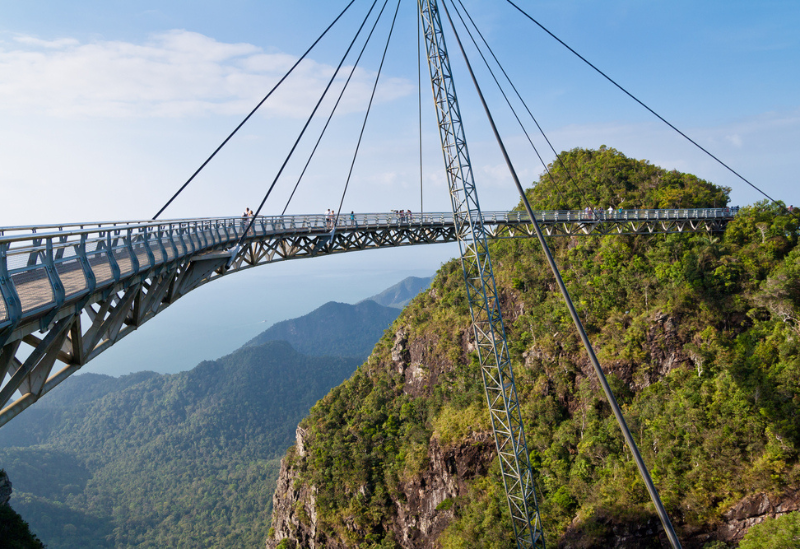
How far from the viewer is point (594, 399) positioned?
26625 millimetres

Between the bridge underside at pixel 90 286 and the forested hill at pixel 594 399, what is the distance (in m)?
19.3

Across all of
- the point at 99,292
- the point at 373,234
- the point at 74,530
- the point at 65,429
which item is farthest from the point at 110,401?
the point at 99,292

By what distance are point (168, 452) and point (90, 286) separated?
135272mm

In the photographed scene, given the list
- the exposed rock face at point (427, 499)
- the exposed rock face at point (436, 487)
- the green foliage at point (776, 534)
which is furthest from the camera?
the exposed rock face at point (427, 499)

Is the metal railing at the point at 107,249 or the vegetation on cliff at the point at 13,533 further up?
the metal railing at the point at 107,249

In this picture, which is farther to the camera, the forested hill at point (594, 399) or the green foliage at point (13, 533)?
the green foliage at point (13, 533)

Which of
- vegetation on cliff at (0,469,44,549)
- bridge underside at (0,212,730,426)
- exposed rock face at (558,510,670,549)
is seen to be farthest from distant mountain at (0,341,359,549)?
bridge underside at (0,212,730,426)

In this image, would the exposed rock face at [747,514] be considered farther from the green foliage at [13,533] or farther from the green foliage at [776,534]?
the green foliage at [13,533]

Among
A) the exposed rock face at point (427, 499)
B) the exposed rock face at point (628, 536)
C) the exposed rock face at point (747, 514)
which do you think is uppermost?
the exposed rock face at point (747, 514)

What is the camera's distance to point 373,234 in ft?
75.5

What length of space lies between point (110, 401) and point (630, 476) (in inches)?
6408

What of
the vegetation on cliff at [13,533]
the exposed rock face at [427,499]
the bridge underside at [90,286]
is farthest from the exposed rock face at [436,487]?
the vegetation on cliff at [13,533]

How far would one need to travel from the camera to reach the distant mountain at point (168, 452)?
82.4 meters

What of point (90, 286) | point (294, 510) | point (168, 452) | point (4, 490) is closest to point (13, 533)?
point (4, 490)
